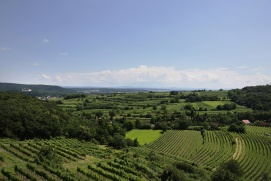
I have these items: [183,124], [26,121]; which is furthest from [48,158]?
[183,124]

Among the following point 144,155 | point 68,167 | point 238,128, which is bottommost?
point 238,128

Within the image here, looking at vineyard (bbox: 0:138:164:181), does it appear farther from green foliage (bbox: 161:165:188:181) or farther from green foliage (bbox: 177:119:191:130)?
green foliage (bbox: 177:119:191:130)

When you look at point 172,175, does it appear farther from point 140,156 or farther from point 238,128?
point 238,128

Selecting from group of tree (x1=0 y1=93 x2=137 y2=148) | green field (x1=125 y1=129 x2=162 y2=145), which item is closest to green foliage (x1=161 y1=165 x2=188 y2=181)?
group of tree (x1=0 y1=93 x2=137 y2=148)

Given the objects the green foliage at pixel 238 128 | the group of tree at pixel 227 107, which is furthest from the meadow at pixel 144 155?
the group of tree at pixel 227 107

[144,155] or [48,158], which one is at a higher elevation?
[48,158]

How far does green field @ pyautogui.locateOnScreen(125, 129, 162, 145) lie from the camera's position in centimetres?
9611

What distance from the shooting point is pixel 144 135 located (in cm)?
10288

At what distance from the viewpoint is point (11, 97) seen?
278 ft

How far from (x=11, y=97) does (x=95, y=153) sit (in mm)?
51237

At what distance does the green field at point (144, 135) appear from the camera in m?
96.1

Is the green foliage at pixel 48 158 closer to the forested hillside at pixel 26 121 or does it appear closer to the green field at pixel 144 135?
the forested hillside at pixel 26 121

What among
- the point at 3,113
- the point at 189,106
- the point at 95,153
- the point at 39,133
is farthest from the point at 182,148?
the point at 189,106

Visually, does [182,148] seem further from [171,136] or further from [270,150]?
[270,150]
